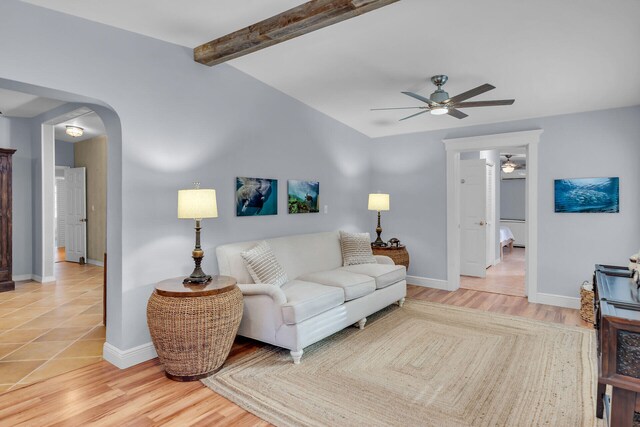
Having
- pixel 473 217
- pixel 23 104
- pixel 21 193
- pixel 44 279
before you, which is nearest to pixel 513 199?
pixel 473 217

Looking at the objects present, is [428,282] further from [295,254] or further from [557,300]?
[295,254]

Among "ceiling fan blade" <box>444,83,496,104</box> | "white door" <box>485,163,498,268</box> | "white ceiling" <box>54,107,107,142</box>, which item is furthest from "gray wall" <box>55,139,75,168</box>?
"white door" <box>485,163,498,268</box>

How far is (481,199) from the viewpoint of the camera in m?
6.44

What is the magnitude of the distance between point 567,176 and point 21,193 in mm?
7967

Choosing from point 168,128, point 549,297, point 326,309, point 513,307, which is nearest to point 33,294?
point 168,128

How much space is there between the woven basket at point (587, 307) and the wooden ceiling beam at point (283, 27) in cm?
374

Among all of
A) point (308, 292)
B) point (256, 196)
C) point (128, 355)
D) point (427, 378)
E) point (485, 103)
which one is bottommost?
point (427, 378)

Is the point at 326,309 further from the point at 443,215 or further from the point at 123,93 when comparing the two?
the point at 443,215

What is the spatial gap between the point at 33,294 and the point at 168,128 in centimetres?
366

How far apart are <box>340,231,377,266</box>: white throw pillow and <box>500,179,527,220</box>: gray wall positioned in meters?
8.24

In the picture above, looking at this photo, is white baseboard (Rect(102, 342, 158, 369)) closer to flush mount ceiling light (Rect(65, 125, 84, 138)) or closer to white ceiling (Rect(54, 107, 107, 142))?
white ceiling (Rect(54, 107, 107, 142))

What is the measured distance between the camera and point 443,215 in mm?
5496

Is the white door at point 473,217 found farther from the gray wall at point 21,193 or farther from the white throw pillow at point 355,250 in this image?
the gray wall at point 21,193

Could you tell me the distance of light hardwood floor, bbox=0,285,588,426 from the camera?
2230mm
